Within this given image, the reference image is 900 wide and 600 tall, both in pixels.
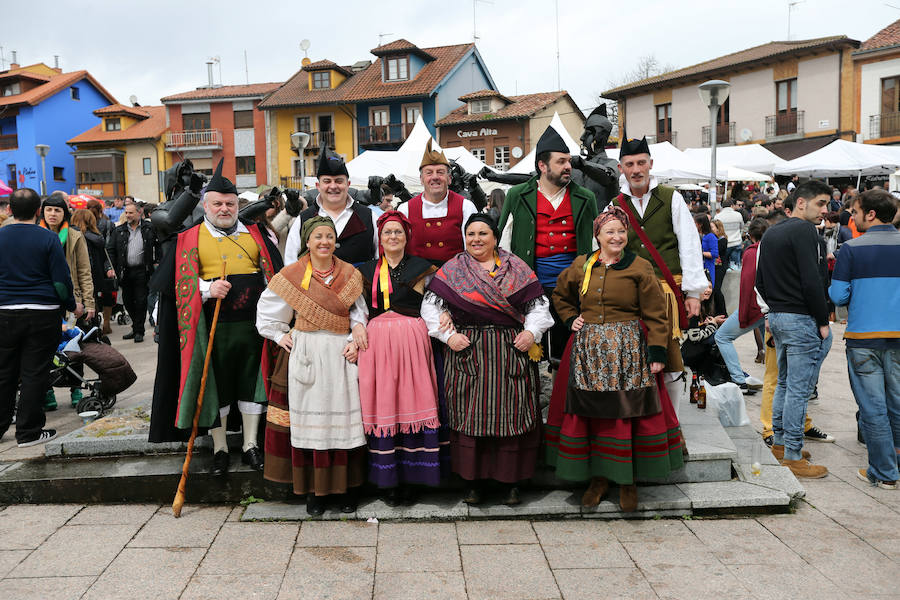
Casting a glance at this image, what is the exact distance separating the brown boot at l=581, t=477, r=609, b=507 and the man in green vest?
71 centimetres

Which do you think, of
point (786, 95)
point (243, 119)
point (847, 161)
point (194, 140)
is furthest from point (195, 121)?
point (847, 161)

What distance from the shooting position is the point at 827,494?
14.7 feet

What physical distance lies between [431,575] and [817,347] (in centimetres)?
310

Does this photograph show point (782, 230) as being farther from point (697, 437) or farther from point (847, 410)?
point (847, 410)

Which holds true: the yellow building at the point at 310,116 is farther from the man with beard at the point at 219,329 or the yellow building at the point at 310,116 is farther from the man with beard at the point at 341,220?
the man with beard at the point at 219,329

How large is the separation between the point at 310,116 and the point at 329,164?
34.3 m

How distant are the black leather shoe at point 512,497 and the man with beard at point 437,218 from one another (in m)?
1.47

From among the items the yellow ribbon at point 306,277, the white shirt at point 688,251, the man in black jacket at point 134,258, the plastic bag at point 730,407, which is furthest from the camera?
the man in black jacket at point 134,258

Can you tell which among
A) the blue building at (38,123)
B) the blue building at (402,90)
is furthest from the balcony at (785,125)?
the blue building at (38,123)

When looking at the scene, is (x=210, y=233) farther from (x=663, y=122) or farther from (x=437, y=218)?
(x=663, y=122)

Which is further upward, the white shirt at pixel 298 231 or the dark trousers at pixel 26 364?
the white shirt at pixel 298 231

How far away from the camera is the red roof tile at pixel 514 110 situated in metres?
33.4

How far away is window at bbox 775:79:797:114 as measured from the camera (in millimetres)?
27484

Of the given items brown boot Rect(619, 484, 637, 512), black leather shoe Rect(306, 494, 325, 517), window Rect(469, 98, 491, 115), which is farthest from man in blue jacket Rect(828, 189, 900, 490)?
window Rect(469, 98, 491, 115)
